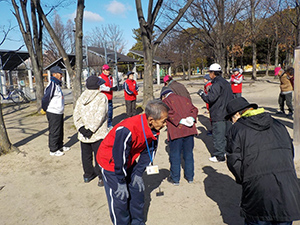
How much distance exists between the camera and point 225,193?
3969 mm

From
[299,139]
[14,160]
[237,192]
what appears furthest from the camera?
[14,160]

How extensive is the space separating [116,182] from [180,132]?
5.88ft

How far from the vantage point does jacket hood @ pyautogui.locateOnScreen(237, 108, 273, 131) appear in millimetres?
2152

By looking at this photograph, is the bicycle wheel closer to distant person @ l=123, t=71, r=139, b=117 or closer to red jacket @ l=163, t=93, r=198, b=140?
distant person @ l=123, t=71, r=139, b=117

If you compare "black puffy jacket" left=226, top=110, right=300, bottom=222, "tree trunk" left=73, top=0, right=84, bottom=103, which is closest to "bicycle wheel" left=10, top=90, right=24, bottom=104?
"tree trunk" left=73, top=0, right=84, bottom=103

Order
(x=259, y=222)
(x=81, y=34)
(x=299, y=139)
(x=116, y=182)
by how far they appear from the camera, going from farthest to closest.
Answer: (x=81, y=34), (x=299, y=139), (x=116, y=182), (x=259, y=222)

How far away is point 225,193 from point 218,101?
1788 mm

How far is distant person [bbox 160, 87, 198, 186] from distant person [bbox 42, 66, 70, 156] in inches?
103

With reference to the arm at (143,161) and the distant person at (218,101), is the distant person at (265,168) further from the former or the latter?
the distant person at (218,101)

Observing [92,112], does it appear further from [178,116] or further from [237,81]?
[237,81]

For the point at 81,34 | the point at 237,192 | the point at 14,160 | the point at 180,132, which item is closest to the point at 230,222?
the point at 237,192

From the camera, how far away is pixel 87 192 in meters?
4.25

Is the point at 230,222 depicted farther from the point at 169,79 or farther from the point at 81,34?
the point at 81,34

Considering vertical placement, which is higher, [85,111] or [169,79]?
[169,79]
